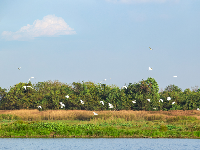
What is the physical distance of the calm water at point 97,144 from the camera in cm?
2270

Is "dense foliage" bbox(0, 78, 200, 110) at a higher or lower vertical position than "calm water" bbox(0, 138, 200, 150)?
higher

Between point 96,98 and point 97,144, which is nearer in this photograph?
point 97,144

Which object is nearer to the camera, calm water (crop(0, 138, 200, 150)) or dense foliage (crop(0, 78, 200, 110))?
calm water (crop(0, 138, 200, 150))

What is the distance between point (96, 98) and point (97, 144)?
1206 inches

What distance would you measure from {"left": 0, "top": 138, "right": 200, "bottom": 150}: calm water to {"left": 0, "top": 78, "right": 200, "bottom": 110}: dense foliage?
26.9m

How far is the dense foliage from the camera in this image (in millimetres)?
54000

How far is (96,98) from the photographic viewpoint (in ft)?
179

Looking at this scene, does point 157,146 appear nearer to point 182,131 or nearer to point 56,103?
point 182,131

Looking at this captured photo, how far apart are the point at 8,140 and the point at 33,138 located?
7.15ft

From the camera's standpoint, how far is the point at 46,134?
27375mm

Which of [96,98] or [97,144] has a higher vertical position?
[96,98]

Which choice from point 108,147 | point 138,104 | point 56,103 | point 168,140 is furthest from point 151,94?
point 108,147

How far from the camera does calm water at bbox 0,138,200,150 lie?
74.5 feet

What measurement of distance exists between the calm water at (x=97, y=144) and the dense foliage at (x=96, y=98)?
88.1ft
